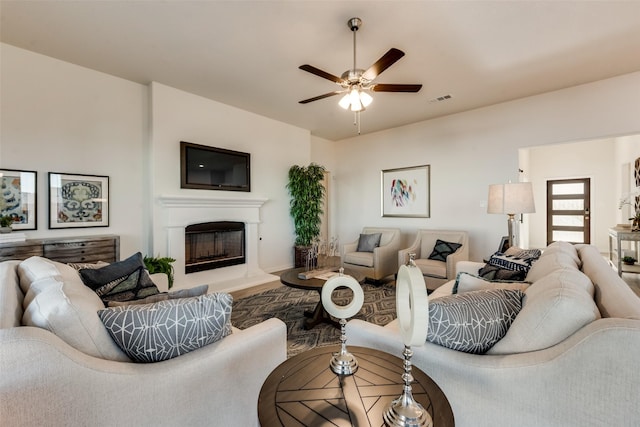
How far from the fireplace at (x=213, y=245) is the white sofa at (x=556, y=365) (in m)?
3.83

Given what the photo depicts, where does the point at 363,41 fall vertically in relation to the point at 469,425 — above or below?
above

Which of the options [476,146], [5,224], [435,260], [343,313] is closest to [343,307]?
[343,313]

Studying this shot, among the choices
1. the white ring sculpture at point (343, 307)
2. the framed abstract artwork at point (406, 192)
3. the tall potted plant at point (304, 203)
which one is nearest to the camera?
the white ring sculpture at point (343, 307)

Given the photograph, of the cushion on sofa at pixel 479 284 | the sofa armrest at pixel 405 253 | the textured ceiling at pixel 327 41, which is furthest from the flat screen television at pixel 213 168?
the cushion on sofa at pixel 479 284

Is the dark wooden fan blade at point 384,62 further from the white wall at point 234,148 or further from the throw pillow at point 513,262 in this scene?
the white wall at point 234,148

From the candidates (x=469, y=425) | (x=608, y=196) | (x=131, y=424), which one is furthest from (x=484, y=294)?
(x=608, y=196)

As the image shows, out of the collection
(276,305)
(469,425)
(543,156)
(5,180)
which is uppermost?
(543,156)

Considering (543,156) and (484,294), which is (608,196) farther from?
(484,294)

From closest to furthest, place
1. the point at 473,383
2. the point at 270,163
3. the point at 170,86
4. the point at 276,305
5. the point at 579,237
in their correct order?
the point at 473,383, the point at 276,305, the point at 170,86, the point at 270,163, the point at 579,237

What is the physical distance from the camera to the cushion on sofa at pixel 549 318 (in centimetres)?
101

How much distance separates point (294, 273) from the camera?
3.17 metres

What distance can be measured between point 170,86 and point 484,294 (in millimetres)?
4418

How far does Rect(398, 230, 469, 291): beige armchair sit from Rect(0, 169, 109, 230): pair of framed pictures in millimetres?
4188

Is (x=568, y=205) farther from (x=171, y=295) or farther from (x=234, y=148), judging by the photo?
(x=171, y=295)
